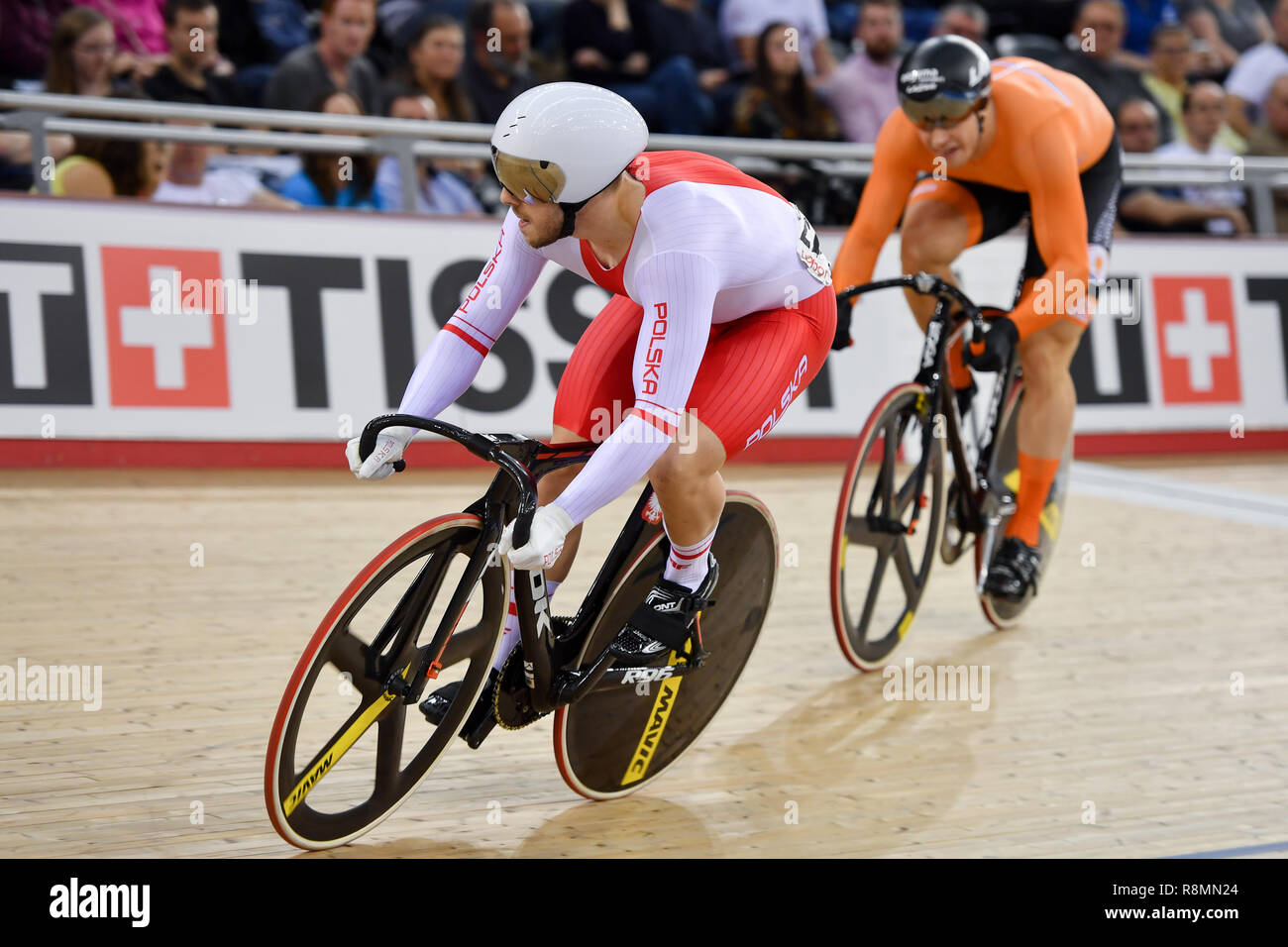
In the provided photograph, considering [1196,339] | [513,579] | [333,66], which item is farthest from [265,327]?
[1196,339]

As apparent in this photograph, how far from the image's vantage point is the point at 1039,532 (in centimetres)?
461

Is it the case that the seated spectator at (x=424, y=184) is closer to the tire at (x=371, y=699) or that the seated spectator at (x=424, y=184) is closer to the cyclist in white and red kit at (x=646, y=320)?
the cyclist in white and red kit at (x=646, y=320)

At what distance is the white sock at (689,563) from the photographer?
9.58 feet

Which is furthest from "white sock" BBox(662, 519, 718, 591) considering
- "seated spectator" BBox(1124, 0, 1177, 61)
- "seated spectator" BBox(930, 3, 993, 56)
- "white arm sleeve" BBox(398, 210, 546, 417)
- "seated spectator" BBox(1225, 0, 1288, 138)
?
"seated spectator" BBox(1124, 0, 1177, 61)

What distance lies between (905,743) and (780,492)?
2.84m

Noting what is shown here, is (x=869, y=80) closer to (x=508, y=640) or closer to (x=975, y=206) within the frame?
(x=975, y=206)

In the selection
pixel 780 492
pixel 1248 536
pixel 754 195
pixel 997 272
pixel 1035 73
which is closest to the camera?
pixel 754 195

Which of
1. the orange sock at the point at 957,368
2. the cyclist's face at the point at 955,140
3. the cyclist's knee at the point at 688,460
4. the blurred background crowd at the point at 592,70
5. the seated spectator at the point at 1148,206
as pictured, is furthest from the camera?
the seated spectator at the point at 1148,206

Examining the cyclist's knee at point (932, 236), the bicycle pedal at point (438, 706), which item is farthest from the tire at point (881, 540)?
the bicycle pedal at point (438, 706)

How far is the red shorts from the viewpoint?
287 cm

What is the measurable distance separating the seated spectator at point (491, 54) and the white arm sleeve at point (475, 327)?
4.66 m

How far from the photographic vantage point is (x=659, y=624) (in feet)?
9.66
